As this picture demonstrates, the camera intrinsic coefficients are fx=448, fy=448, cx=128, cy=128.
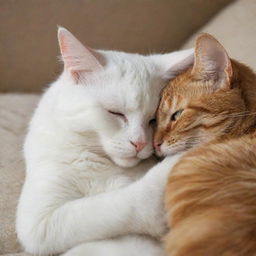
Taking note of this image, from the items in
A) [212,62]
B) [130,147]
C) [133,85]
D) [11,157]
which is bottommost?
[11,157]

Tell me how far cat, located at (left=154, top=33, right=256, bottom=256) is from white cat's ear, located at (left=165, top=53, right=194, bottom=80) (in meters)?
0.01

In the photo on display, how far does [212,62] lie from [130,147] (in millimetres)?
288

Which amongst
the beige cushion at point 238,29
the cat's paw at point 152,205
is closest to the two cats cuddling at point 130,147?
the cat's paw at point 152,205

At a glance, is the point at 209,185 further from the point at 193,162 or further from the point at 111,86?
the point at 111,86

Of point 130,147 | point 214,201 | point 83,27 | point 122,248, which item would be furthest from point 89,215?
point 83,27

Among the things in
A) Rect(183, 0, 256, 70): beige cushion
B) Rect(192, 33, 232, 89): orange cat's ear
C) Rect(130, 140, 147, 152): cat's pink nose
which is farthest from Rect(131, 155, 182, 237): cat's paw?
Rect(183, 0, 256, 70): beige cushion

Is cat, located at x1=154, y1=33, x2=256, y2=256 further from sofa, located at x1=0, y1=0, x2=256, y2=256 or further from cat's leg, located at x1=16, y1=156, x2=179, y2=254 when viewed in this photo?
sofa, located at x1=0, y1=0, x2=256, y2=256

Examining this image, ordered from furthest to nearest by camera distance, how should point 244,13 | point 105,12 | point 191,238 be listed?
point 105,12
point 244,13
point 191,238

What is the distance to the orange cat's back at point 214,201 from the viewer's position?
2.29 ft

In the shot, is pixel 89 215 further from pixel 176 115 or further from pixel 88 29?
pixel 88 29

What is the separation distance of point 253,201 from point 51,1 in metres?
1.36

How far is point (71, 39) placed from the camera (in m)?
1.10

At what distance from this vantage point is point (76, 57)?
3.75ft

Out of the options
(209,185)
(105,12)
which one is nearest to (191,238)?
(209,185)
